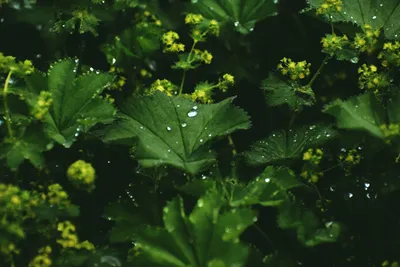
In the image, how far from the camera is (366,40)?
1.61 m

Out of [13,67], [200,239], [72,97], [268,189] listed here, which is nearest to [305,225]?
[268,189]

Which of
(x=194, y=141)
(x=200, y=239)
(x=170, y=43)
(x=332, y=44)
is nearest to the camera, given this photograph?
(x=200, y=239)

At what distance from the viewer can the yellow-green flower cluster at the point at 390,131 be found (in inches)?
53.1

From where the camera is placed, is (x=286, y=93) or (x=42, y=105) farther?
(x=286, y=93)

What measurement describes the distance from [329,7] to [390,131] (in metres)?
0.39

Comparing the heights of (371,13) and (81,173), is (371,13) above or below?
above

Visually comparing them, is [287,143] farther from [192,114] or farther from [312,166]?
[192,114]

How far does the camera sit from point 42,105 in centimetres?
137

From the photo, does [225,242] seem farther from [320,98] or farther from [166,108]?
[320,98]

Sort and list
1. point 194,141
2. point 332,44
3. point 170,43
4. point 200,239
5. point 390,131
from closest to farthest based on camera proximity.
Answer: point 200,239 → point 390,131 → point 194,141 → point 332,44 → point 170,43

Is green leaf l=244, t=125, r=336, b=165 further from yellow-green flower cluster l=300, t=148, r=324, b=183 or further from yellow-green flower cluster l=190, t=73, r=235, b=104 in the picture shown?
yellow-green flower cluster l=190, t=73, r=235, b=104

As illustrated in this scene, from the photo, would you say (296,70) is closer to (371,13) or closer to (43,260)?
(371,13)

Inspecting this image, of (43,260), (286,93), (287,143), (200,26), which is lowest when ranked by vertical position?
(43,260)

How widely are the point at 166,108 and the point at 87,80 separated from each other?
0.18 meters
